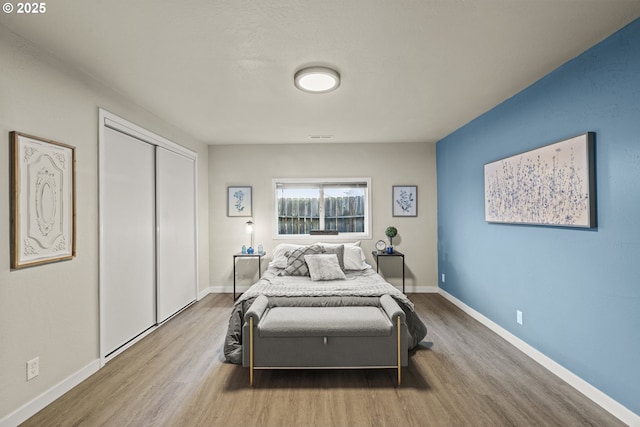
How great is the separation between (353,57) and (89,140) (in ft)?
7.49

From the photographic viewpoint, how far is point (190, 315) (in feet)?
13.6

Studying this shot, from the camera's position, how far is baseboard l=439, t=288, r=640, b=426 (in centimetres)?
200

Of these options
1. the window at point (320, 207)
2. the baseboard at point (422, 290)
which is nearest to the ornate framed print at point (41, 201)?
the window at point (320, 207)

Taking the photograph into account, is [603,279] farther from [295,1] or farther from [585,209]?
[295,1]

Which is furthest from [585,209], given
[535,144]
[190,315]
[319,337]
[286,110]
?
[190,315]

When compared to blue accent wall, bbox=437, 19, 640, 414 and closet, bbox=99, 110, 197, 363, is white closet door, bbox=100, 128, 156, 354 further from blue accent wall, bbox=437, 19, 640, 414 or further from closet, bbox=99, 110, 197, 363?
blue accent wall, bbox=437, 19, 640, 414

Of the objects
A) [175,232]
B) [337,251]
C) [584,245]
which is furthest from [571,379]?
[175,232]

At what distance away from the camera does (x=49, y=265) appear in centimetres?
223

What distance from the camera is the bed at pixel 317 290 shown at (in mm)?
2842

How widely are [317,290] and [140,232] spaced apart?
6.70ft

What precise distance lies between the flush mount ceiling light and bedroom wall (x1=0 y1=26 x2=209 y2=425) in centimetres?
178

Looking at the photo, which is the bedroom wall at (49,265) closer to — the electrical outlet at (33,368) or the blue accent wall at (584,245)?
the electrical outlet at (33,368)

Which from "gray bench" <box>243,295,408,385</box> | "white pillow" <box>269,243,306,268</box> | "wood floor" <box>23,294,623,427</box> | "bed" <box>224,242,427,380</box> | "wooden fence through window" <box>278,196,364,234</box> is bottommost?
"wood floor" <box>23,294,623,427</box>

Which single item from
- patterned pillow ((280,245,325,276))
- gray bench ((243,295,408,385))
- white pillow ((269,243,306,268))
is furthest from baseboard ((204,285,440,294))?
gray bench ((243,295,408,385))
